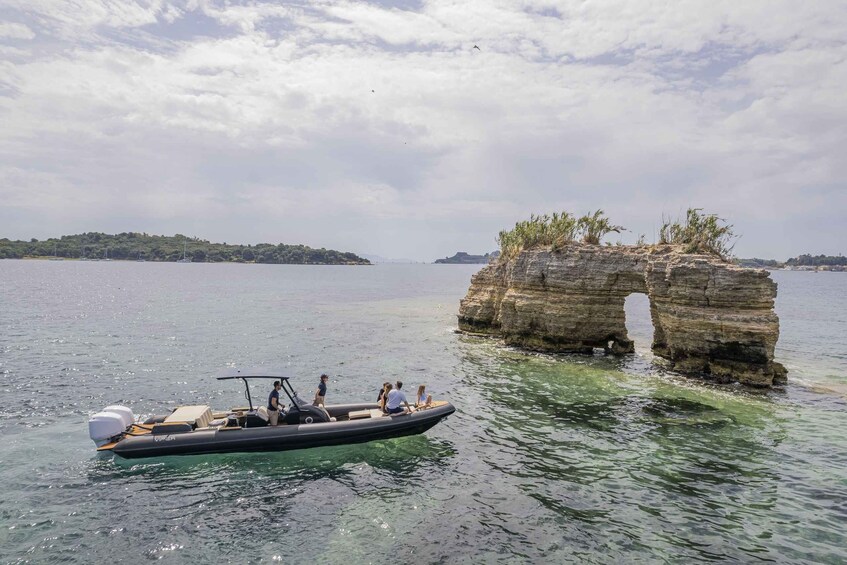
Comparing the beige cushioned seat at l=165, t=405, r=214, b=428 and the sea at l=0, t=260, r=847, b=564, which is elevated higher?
the beige cushioned seat at l=165, t=405, r=214, b=428

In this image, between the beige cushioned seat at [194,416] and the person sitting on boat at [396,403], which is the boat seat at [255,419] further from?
the person sitting on boat at [396,403]

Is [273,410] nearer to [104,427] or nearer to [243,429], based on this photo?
[243,429]

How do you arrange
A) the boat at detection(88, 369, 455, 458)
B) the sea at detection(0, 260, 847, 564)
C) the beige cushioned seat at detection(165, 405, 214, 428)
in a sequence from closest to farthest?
the sea at detection(0, 260, 847, 564)
the boat at detection(88, 369, 455, 458)
the beige cushioned seat at detection(165, 405, 214, 428)

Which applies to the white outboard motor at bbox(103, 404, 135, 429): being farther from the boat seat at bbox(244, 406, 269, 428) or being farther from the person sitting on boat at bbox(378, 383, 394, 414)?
the person sitting on boat at bbox(378, 383, 394, 414)

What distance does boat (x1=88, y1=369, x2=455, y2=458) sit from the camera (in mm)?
13430

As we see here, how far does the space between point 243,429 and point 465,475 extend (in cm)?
646

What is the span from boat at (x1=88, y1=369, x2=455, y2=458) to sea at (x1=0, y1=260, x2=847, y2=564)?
419 millimetres

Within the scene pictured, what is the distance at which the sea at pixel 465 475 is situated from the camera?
32.1ft

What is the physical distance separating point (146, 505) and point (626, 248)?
976 inches

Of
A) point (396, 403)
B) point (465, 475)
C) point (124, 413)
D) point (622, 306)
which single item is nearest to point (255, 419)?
point (124, 413)

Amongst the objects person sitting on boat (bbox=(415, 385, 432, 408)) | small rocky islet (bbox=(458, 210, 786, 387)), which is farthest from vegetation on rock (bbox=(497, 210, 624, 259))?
person sitting on boat (bbox=(415, 385, 432, 408))

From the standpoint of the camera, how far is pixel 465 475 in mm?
12992

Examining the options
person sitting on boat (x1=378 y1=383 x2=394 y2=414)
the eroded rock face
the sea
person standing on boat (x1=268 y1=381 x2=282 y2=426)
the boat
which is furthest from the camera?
the eroded rock face

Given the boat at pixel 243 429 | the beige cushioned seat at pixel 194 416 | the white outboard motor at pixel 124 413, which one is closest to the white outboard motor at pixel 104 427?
the boat at pixel 243 429
